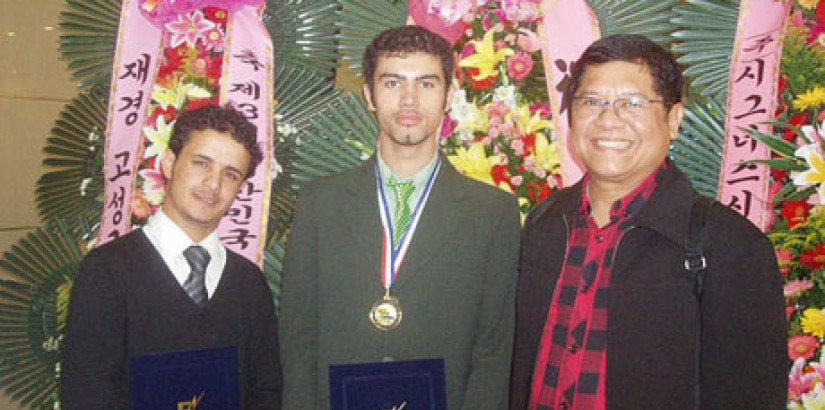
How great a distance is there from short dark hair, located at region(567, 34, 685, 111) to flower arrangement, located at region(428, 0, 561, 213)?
0.53 meters

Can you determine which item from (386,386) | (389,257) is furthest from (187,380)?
(389,257)

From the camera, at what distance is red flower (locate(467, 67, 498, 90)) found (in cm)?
224

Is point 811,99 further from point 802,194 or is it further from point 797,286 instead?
point 797,286

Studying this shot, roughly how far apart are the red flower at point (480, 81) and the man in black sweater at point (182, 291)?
70cm

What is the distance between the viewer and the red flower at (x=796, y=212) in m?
2.02

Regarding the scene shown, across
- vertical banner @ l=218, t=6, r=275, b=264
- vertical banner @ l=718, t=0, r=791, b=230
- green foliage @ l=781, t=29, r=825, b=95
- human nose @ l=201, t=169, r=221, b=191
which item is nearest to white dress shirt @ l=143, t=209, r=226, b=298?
human nose @ l=201, t=169, r=221, b=191

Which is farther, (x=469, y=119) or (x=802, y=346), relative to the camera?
(x=469, y=119)

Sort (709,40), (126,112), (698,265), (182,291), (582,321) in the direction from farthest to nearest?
(126,112) → (709,40) → (182,291) → (582,321) → (698,265)

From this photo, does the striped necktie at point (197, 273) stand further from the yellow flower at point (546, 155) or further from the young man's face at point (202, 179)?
the yellow flower at point (546, 155)

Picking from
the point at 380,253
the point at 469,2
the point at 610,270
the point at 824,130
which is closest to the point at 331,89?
the point at 469,2

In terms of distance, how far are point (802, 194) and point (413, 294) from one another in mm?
1110

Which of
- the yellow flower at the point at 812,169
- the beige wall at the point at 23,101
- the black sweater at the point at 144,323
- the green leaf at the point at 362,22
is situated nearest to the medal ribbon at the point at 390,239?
the black sweater at the point at 144,323

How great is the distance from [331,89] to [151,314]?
982mm

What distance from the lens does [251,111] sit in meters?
2.24
